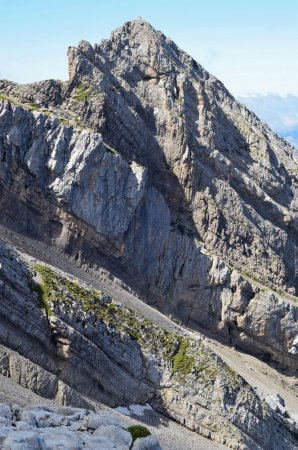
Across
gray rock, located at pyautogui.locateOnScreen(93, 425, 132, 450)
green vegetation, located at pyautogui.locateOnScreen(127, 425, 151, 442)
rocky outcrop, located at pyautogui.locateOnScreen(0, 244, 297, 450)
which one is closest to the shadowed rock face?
rocky outcrop, located at pyautogui.locateOnScreen(0, 244, 297, 450)

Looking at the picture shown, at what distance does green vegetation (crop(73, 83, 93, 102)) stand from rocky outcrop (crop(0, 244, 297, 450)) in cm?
4147

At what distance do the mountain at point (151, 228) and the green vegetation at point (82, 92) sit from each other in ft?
0.66

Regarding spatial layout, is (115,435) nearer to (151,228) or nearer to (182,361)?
(182,361)

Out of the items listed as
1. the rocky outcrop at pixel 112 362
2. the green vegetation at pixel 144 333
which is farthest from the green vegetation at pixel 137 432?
the green vegetation at pixel 144 333

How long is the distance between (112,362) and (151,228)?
38.3 m

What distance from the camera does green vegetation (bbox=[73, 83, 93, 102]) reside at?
369ft

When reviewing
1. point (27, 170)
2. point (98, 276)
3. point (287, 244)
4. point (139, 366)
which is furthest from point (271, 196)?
point (139, 366)

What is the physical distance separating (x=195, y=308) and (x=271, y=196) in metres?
36.6

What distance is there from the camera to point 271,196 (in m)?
139

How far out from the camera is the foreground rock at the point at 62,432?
120ft

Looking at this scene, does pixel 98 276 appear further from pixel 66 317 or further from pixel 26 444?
pixel 26 444

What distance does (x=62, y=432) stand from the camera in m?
40.4

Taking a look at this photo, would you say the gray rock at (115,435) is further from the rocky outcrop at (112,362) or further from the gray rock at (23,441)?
the rocky outcrop at (112,362)

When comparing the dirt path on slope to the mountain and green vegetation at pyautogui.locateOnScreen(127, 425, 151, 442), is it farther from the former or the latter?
green vegetation at pyautogui.locateOnScreen(127, 425, 151, 442)
